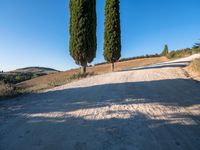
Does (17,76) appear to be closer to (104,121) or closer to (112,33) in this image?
(112,33)

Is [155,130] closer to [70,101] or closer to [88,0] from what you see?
[70,101]

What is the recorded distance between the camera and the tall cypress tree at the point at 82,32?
25.7 metres

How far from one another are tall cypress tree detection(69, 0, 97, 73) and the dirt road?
44.9 ft

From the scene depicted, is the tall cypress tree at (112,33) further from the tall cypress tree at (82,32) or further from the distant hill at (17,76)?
the distant hill at (17,76)

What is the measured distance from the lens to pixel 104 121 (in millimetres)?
8023

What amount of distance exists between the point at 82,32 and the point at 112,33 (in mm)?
7088

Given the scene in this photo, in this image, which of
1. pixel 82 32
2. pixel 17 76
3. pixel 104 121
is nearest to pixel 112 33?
pixel 82 32

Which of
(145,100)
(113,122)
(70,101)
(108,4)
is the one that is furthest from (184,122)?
(108,4)

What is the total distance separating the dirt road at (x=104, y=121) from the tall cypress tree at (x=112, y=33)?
2017cm

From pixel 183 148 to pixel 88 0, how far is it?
21.7 metres

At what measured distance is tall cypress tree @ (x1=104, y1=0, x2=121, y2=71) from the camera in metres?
32.2

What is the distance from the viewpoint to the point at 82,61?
1028 inches

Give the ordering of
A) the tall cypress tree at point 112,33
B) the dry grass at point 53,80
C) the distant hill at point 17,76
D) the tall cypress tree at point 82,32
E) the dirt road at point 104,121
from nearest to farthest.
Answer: the dirt road at point 104,121 → the dry grass at point 53,80 → the tall cypress tree at point 82,32 → the distant hill at point 17,76 → the tall cypress tree at point 112,33

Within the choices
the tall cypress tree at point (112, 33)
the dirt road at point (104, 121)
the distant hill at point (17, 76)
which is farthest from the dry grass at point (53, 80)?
the dirt road at point (104, 121)
